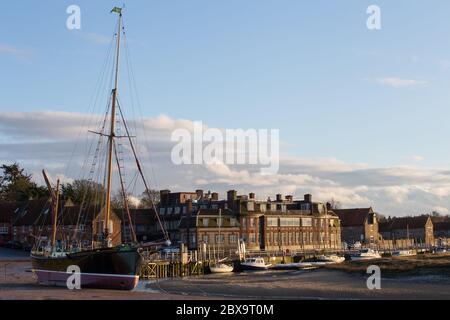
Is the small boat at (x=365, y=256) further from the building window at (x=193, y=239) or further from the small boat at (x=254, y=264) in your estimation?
the building window at (x=193, y=239)

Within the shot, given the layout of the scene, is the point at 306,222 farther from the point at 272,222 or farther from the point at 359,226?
the point at 359,226

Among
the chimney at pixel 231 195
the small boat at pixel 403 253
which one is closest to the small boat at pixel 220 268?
the chimney at pixel 231 195

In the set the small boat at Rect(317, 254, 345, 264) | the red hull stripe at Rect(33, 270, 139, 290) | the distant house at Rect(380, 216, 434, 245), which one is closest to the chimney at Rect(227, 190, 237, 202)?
the small boat at Rect(317, 254, 345, 264)

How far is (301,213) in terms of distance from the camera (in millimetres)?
125562

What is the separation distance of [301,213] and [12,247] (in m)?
53.5

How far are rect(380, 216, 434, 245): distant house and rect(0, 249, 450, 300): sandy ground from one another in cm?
9760

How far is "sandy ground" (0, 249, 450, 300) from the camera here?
47.5 meters

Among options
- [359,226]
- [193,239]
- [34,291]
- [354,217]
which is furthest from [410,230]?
[34,291]

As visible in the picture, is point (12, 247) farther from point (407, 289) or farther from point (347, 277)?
point (407, 289)

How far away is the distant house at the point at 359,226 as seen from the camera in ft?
495

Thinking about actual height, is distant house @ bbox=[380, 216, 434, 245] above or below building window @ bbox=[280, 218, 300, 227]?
below

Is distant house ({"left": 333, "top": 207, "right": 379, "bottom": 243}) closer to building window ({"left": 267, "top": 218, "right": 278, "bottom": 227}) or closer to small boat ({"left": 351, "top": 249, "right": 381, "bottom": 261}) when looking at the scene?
building window ({"left": 267, "top": 218, "right": 278, "bottom": 227})
